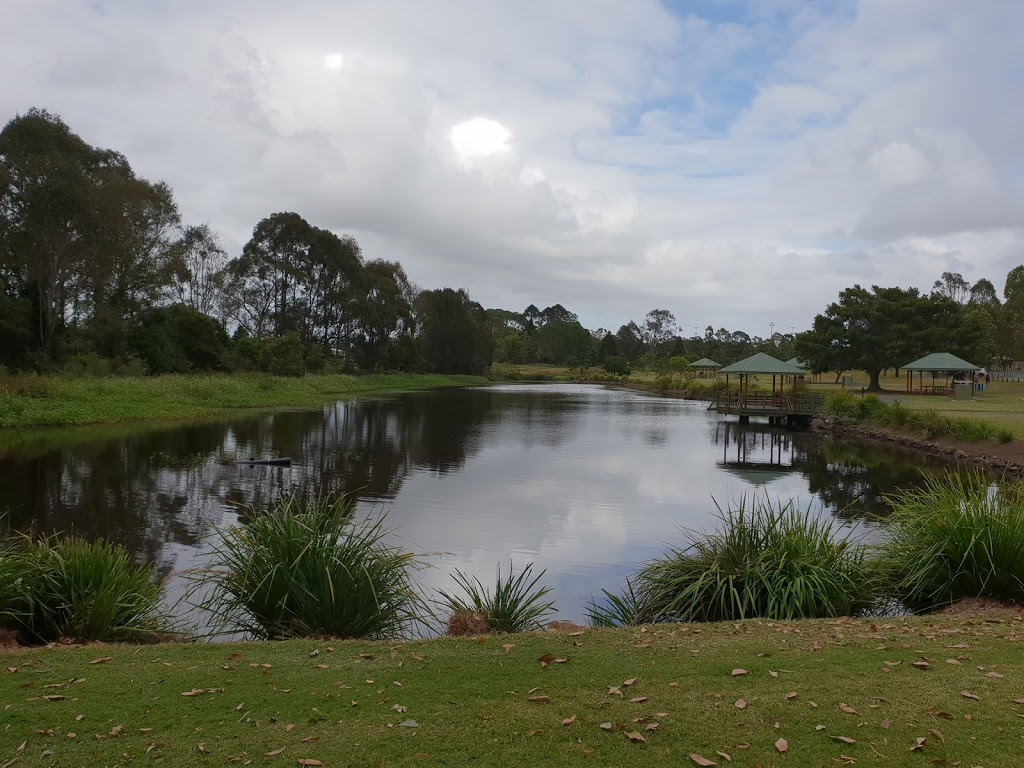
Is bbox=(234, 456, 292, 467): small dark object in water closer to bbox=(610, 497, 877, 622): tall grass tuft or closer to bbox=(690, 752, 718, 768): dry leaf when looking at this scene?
bbox=(610, 497, 877, 622): tall grass tuft

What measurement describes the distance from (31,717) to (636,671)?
3.36m

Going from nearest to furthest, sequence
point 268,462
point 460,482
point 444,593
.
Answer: point 444,593 < point 460,482 < point 268,462

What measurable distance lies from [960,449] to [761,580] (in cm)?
2006

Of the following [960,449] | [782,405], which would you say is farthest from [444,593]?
[782,405]

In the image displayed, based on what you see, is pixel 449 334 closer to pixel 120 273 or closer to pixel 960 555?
pixel 120 273

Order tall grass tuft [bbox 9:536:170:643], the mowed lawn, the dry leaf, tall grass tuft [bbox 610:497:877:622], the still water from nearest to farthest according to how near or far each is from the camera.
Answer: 1. the dry leaf
2. the mowed lawn
3. tall grass tuft [bbox 9:536:170:643]
4. tall grass tuft [bbox 610:497:877:622]
5. the still water

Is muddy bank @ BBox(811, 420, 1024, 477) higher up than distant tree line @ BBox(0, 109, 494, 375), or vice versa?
distant tree line @ BBox(0, 109, 494, 375)

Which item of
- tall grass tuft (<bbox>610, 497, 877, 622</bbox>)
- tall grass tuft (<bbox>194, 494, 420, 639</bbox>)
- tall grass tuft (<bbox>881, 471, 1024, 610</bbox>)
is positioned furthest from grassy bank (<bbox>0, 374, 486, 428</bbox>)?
tall grass tuft (<bbox>881, 471, 1024, 610</bbox>)

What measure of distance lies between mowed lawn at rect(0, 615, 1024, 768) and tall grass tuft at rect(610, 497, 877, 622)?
145cm

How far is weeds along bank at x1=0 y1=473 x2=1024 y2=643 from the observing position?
6.05m

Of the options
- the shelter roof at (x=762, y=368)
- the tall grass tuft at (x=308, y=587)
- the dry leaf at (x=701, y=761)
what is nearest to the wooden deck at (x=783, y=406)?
the shelter roof at (x=762, y=368)

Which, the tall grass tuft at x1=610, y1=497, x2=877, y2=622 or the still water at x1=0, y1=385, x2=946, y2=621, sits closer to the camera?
the tall grass tuft at x1=610, y1=497, x2=877, y2=622

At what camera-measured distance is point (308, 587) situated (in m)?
6.19

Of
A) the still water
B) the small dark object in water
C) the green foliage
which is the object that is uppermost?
the green foliage
